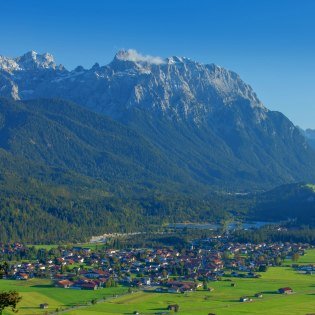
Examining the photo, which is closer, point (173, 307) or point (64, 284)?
point (173, 307)

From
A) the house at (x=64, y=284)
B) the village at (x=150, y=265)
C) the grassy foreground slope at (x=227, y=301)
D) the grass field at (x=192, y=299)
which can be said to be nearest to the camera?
the grassy foreground slope at (x=227, y=301)

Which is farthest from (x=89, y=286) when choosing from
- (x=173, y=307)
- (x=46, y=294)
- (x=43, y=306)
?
(x=173, y=307)

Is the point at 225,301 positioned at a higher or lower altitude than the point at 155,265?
A: lower

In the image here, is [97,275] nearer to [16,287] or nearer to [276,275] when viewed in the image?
[16,287]

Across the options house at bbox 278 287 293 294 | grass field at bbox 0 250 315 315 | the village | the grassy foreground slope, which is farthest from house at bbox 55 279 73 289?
house at bbox 278 287 293 294

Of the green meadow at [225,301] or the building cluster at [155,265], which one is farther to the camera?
the building cluster at [155,265]

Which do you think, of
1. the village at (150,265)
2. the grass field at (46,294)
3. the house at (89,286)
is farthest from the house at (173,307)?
the house at (89,286)

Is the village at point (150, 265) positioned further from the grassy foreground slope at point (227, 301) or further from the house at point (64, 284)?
the grassy foreground slope at point (227, 301)

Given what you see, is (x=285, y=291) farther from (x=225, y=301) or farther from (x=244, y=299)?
(x=225, y=301)
